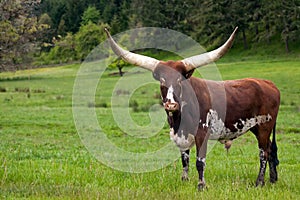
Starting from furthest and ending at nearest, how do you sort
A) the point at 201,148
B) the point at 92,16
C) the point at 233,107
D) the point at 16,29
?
1. the point at 92,16
2. the point at 16,29
3. the point at 233,107
4. the point at 201,148

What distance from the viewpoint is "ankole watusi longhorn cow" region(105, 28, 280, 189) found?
8.06 m

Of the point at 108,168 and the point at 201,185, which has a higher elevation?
the point at 201,185

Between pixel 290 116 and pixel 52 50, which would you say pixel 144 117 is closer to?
pixel 290 116

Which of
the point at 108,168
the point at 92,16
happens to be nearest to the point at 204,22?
the point at 92,16

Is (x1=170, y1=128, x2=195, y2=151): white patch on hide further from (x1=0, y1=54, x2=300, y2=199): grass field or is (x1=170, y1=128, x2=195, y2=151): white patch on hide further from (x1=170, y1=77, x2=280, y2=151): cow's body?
(x1=0, y1=54, x2=300, y2=199): grass field

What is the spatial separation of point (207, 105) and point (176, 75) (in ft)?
3.16

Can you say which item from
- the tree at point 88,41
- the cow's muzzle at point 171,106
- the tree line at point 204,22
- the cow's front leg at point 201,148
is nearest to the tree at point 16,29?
the cow's front leg at point 201,148

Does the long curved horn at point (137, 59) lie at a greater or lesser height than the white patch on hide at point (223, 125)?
greater

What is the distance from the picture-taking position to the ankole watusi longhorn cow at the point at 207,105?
8062mm

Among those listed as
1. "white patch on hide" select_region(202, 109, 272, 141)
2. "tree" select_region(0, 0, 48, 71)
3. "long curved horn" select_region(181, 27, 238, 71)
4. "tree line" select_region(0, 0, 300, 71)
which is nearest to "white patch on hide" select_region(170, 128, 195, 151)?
"white patch on hide" select_region(202, 109, 272, 141)

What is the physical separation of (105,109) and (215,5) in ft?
162

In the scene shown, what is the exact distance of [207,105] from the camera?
855cm

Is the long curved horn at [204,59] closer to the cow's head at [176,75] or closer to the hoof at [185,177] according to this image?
the cow's head at [176,75]

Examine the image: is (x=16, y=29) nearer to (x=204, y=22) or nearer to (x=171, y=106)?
(x=171, y=106)
